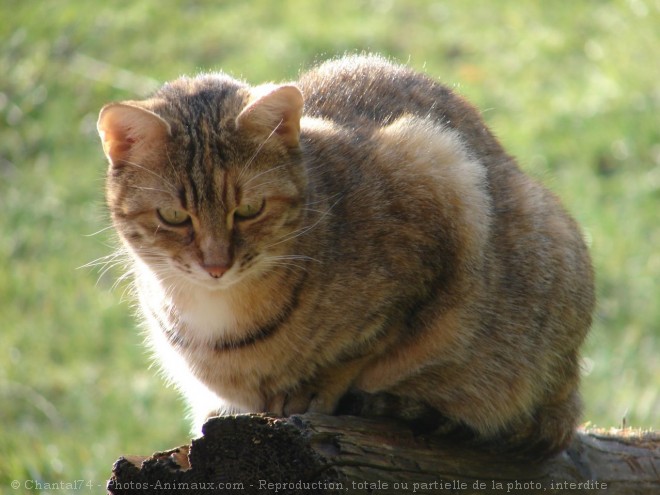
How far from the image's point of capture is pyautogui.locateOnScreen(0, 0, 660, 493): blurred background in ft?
19.9

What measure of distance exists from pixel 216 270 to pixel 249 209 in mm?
258

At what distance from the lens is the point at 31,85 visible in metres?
8.75

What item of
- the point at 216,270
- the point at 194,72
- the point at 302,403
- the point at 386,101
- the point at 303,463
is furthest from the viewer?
the point at 194,72

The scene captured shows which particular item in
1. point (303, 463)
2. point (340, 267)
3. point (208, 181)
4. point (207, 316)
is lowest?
point (207, 316)

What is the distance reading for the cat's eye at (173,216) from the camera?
3.61m

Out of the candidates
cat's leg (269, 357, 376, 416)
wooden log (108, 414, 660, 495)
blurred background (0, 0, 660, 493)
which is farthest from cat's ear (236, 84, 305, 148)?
blurred background (0, 0, 660, 493)

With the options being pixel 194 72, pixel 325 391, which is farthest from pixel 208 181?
pixel 194 72

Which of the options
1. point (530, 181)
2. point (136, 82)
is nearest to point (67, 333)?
point (136, 82)

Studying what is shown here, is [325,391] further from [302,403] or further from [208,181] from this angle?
[208,181]

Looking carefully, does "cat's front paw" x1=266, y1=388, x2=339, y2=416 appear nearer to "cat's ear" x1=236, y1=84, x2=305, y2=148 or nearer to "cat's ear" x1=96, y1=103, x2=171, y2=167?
"cat's ear" x1=236, y1=84, x2=305, y2=148

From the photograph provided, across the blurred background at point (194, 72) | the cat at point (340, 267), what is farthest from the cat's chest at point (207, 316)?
the blurred background at point (194, 72)

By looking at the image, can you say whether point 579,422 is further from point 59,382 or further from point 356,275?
point 59,382

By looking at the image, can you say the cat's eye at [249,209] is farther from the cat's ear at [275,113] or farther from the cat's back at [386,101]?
the cat's back at [386,101]

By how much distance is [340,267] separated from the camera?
3814 mm
